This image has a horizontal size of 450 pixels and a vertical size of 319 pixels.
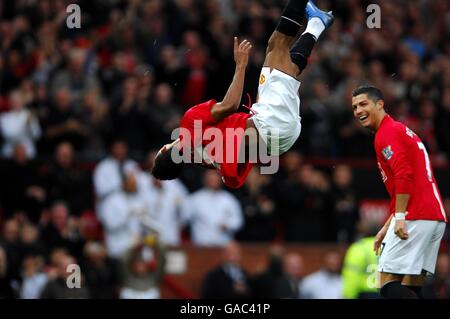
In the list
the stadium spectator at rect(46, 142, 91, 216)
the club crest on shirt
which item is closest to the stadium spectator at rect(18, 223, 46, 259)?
the stadium spectator at rect(46, 142, 91, 216)

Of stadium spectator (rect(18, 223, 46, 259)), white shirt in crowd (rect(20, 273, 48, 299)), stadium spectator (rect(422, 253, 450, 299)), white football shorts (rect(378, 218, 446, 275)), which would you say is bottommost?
stadium spectator (rect(422, 253, 450, 299))

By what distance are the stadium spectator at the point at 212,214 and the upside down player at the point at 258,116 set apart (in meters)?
5.92

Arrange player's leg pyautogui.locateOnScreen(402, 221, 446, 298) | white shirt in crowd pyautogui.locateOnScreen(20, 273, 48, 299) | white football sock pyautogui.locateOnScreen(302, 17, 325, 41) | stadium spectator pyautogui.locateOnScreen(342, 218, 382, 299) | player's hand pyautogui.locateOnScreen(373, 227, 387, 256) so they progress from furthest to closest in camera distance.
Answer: white shirt in crowd pyautogui.locateOnScreen(20, 273, 48, 299) → stadium spectator pyautogui.locateOnScreen(342, 218, 382, 299) → white football sock pyautogui.locateOnScreen(302, 17, 325, 41) → player's hand pyautogui.locateOnScreen(373, 227, 387, 256) → player's leg pyautogui.locateOnScreen(402, 221, 446, 298)

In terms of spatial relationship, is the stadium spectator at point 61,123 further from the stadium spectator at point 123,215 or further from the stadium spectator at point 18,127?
the stadium spectator at point 123,215

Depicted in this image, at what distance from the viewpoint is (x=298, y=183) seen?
17.6 m

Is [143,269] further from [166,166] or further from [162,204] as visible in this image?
[166,166]

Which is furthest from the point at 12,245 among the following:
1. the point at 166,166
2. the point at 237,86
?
the point at 237,86

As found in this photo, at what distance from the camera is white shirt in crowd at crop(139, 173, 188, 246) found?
54.5ft

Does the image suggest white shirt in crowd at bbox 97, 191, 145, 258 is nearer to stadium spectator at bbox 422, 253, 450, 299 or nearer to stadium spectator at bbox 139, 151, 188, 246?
stadium spectator at bbox 139, 151, 188, 246

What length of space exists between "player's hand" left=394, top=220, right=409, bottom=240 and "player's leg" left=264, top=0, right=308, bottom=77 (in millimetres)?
1721

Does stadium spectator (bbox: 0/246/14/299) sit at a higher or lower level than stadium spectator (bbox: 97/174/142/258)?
lower

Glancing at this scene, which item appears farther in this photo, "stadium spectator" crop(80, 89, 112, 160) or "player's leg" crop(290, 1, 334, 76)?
"stadium spectator" crop(80, 89, 112, 160)

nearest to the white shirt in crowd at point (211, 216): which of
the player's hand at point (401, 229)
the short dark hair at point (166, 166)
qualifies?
the short dark hair at point (166, 166)

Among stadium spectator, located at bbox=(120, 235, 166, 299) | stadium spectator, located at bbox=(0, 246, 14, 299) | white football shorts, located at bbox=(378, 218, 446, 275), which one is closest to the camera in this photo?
white football shorts, located at bbox=(378, 218, 446, 275)
